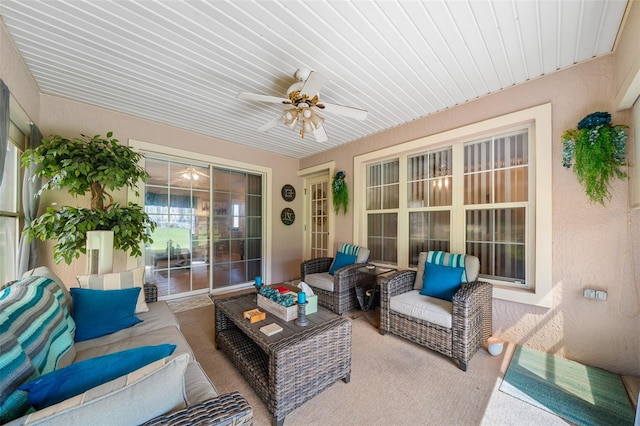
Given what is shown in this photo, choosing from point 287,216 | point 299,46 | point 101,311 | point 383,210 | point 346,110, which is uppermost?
point 299,46

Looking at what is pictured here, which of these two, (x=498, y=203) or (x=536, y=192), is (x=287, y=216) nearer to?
(x=498, y=203)

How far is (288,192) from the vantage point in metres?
4.95

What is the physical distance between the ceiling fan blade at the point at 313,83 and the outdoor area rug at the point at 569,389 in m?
2.65

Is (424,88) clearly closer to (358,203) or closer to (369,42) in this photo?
(369,42)

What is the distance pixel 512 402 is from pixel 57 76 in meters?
4.67

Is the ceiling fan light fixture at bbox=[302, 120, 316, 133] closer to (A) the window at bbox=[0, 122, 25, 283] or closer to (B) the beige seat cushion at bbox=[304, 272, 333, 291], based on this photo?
(B) the beige seat cushion at bbox=[304, 272, 333, 291]

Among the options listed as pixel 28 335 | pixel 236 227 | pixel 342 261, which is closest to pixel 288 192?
pixel 236 227

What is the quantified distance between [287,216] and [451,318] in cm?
346

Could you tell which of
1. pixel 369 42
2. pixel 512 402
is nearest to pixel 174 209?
pixel 369 42

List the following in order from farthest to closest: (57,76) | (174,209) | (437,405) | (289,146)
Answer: (289,146), (174,209), (57,76), (437,405)

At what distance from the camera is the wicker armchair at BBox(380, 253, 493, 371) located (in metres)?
2.04

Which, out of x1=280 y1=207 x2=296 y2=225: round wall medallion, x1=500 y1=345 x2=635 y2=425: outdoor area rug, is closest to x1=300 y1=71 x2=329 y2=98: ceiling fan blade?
x1=500 y1=345 x2=635 y2=425: outdoor area rug

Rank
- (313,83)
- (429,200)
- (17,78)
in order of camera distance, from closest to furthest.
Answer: (313,83)
(17,78)
(429,200)

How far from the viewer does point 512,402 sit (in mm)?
1668
